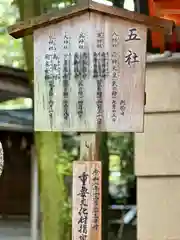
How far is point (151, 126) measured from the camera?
3.98m

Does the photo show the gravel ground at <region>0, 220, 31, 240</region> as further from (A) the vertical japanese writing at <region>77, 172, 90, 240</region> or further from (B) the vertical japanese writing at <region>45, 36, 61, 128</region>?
(B) the vertical japanese writing at <region>45, 36, 61, 128</region>

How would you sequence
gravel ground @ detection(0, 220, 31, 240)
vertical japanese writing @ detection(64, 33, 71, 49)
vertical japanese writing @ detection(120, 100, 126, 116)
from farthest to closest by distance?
gravel ground @ detection(0, 220, 31, 240)
vertical japanese writing @ detection(64, 33, 71, 49)
vertical japanese writing @ detection(120, 100, 126, 116)

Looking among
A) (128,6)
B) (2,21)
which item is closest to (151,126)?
(128,6)

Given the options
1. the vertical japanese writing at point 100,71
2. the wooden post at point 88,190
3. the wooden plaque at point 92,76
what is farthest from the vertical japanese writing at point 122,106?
the wooden post at point 88,190

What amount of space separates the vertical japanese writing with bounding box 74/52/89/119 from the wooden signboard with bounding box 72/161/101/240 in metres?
0.32

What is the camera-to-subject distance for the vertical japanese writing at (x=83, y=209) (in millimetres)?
3080

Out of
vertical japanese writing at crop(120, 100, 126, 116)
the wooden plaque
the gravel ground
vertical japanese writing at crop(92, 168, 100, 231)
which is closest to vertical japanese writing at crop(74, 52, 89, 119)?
the wooden plaque

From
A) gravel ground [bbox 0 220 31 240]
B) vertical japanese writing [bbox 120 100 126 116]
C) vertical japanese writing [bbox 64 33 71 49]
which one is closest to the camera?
vertical japanese writing [bbox 120 100 126 116]

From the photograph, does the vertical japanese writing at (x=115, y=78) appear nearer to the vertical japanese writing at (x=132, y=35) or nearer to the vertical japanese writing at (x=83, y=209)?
the vertical japanese writing at (x=132, y=35)

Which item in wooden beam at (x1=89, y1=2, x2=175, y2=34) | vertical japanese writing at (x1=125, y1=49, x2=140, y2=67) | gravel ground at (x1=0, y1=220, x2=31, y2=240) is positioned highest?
wooden beam at (x1=89, y1=2, x2=175, y2=34)

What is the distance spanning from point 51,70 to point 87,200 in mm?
816

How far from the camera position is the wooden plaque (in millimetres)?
3010

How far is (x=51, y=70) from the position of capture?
10.3 feet

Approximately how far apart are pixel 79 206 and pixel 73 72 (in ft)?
2.65
